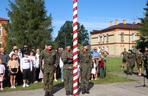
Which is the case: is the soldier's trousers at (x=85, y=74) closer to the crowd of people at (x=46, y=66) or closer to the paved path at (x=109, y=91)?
the crowd of people at (x=46, y=66)

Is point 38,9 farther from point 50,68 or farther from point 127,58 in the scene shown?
point 50,68

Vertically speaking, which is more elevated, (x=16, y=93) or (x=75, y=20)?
(x=75, y=20)

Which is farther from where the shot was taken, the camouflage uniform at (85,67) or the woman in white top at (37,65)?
the woman in white top at (37,65)

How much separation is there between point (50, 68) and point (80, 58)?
1.59m

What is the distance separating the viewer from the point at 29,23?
139 feet

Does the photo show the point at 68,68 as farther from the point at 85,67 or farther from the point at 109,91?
the point at 109,91

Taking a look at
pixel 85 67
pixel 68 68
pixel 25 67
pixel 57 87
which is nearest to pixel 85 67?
pixel 85 67

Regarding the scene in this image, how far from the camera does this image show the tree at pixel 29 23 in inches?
1634

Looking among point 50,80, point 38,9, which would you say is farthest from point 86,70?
point 38,9

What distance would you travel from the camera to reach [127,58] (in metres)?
23.7

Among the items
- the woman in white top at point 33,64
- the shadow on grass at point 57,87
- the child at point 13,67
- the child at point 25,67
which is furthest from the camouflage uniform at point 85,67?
the woman in white top at point 33,64

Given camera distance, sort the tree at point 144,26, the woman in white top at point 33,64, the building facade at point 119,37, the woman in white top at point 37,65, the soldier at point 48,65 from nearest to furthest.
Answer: the soldier at point 48,65 < the woman in white top at point 33,64 < the woman in white top at point 37,65 < the tree at point 144,26 < the building facade at point 119,37

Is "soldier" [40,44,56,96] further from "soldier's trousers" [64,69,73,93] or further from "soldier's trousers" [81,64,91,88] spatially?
"soldier's trousers" [81,64,91,88]

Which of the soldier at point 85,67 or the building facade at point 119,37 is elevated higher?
the building facade at point 119,37
